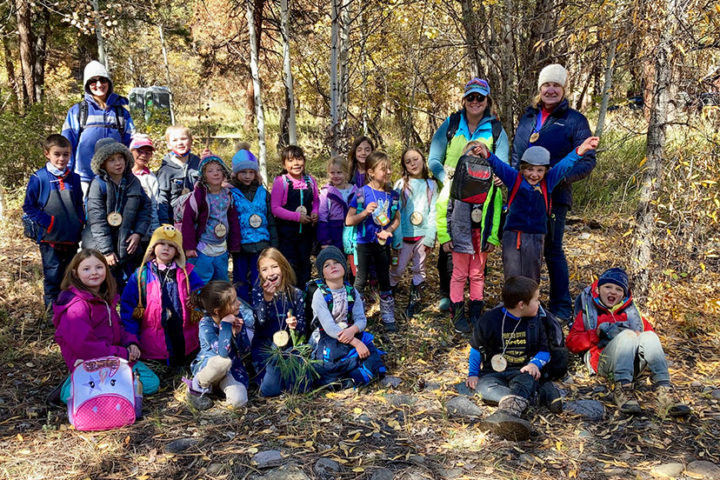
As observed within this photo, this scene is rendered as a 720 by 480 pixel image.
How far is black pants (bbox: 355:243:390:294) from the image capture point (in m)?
4.99

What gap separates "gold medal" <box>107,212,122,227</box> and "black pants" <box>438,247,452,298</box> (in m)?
2.97

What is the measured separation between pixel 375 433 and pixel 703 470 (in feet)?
6.17

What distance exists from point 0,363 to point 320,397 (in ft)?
9.10

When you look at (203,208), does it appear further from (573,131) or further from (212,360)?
(573,131)

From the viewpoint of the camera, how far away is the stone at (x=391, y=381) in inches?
161

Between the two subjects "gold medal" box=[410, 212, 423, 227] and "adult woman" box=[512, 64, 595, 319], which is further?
"gold medal" box=[410, 212, 423, 227]

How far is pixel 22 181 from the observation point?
8.88 meters

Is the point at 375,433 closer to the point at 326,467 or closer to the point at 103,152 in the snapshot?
the point at 326,467

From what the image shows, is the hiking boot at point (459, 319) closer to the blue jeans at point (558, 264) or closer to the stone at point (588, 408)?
the blue jeans at point (558, 264)

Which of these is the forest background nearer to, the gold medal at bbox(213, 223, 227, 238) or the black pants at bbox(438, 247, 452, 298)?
the black pants at bbox(438, 247, 452, 298)

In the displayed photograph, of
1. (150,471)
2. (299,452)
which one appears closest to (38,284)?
(150,471)

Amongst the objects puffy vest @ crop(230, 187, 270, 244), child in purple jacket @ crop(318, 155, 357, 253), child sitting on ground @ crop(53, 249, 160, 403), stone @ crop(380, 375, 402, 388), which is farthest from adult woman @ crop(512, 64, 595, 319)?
child sitting on ground @ crop(53, 249, 160, 403)

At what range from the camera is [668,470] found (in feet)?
9.85

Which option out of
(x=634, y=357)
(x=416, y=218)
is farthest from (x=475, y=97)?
(x=634, y=357)
